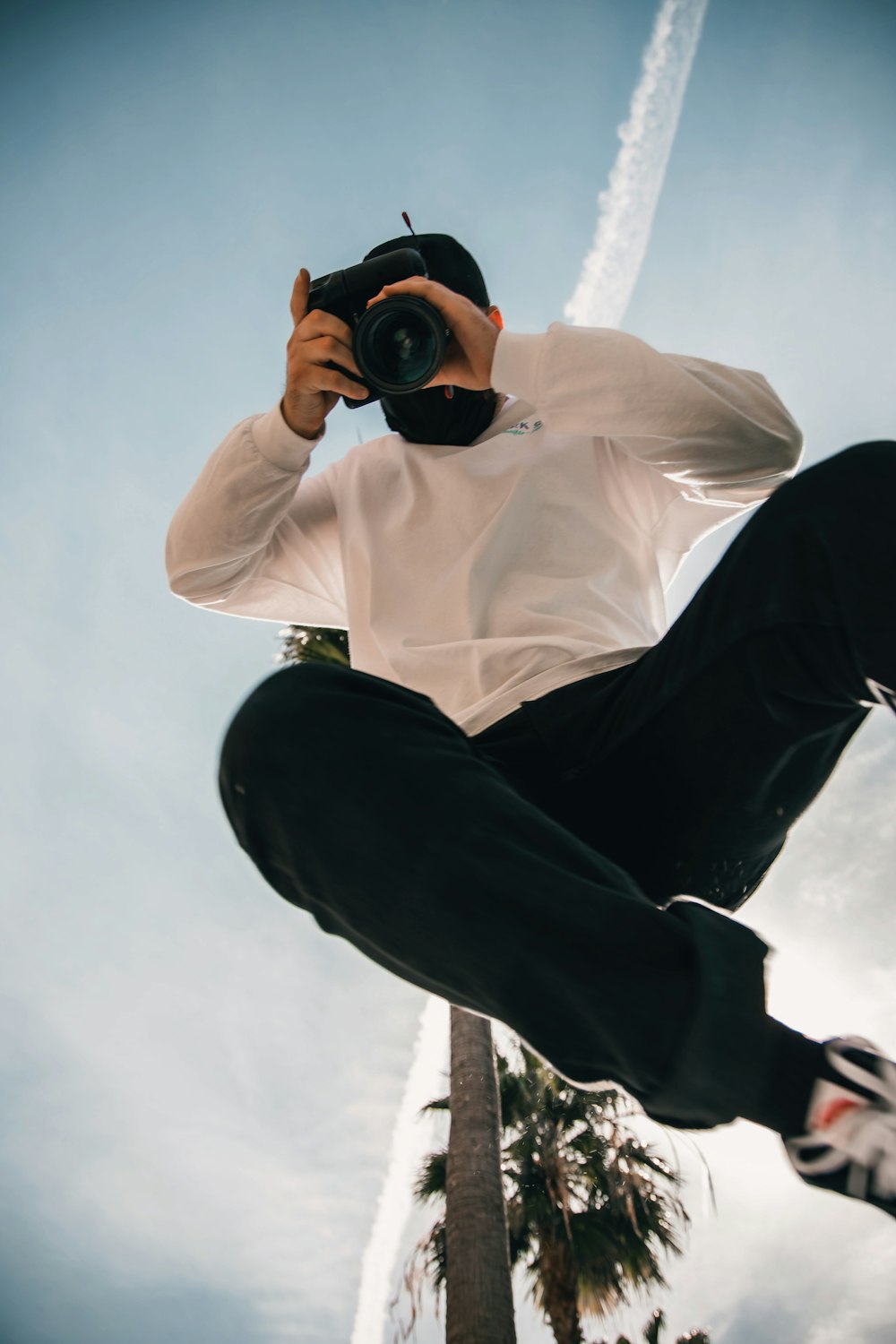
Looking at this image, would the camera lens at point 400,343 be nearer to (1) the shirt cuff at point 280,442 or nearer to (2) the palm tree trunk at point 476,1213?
(1) the shirt cuff at point 280,442

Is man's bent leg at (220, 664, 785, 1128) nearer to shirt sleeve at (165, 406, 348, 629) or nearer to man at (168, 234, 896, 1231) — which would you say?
man at (168, 234, 896, 1231)

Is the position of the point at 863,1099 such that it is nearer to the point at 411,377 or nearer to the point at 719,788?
the point at 719,788

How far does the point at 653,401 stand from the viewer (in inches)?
48.9

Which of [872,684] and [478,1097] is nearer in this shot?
[872,684]

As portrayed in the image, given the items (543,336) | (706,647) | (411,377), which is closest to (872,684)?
(706,647)

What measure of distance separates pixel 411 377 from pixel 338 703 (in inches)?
28.9

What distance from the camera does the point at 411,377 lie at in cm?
138

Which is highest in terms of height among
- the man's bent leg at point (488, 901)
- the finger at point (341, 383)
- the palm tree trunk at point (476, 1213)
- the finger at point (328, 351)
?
the finger at point (328, 351)

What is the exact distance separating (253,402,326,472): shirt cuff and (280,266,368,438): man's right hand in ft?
0.05

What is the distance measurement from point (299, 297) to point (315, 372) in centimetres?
23

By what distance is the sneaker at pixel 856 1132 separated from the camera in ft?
2.29

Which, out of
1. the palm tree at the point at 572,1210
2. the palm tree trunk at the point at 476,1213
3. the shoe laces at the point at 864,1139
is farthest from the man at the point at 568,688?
the palm tree at the point at 572,1210

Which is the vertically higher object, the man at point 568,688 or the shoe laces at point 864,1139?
the man at point 568,688

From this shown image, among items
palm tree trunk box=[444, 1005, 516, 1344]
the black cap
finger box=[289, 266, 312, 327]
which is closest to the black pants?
finger box=[289, 266, 312, 327]
